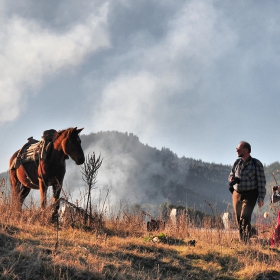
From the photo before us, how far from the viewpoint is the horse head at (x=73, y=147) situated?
741cm

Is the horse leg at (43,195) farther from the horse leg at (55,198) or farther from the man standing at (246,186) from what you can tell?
the man standing at (246,186)

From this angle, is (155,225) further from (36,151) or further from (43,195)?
(36,151)

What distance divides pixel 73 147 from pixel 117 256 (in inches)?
119

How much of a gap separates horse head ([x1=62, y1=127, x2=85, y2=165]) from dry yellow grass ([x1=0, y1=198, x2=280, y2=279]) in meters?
1.39

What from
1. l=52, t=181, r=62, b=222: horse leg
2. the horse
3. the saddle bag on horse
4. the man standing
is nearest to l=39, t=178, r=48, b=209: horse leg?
the horse

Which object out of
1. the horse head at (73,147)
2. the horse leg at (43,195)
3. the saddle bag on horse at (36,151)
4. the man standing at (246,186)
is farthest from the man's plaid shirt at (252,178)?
the saddle bag on horse at (36,151)

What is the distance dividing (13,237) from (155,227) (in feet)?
12.8

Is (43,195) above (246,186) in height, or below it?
below

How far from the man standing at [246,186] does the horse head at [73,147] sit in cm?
318

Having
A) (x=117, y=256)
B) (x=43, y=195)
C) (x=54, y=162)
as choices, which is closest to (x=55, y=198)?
(x=43, y=195)

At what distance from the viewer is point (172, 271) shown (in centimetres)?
493

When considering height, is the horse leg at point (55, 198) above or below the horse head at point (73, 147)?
below

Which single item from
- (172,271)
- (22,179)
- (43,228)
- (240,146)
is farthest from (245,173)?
(22,179)

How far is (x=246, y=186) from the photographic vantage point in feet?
21.1
